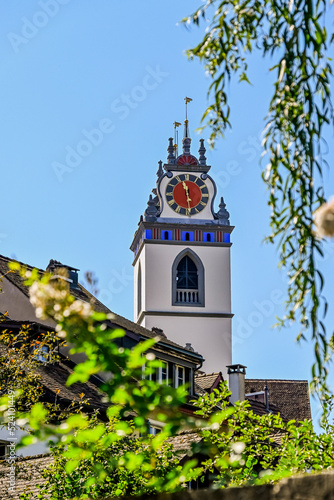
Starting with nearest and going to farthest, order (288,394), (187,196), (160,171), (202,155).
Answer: (288,394) → (187,196) → (160,171) → (202,155)

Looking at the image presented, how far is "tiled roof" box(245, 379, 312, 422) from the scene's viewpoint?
49.6m

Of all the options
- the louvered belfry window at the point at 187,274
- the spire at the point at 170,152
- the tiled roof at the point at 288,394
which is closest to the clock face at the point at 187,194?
the spire at the point at 170,152

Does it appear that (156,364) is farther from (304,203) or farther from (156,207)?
(156,207)

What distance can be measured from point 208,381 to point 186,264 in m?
31.6

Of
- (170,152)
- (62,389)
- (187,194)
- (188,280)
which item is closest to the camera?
(62,389)

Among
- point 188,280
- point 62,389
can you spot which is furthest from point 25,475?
point 188,280

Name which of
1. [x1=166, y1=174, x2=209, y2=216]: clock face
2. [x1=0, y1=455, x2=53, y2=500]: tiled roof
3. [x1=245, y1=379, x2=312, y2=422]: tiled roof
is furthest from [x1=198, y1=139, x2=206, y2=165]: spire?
[x1=0, y1=455, x2=53, y2=500]: tiled roof

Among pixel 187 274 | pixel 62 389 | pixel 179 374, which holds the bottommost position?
pixel 62 389

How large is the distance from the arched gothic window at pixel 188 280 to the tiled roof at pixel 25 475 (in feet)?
155

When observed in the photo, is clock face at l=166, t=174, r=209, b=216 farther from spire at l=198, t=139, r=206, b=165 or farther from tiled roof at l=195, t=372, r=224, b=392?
tiled roof at l=195, t=372, r=224, b=392

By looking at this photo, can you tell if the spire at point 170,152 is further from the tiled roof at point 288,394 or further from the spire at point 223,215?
the tiled roof at point 288,394

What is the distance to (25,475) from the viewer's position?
14.3 m

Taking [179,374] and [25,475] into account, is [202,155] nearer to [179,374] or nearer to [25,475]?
[179,374]

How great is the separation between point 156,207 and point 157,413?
62.3m
